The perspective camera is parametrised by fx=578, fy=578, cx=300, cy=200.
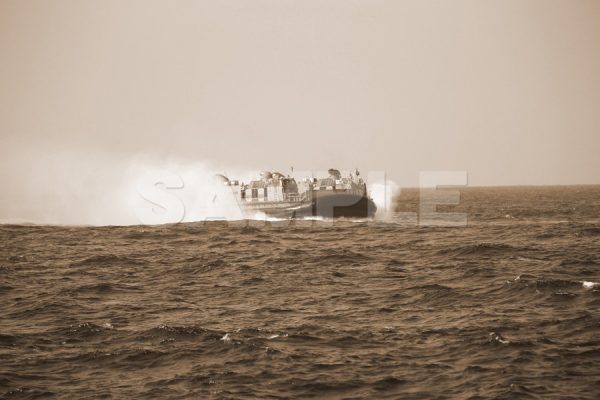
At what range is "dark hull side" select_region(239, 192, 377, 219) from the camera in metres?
70.7

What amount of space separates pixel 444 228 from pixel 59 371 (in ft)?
149

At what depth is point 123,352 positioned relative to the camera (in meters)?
17.2

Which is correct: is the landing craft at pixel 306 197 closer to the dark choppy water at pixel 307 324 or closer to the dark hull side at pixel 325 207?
the dark hull side at pixel 325 207

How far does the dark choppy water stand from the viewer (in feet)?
47.9

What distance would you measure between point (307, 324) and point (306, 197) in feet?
168

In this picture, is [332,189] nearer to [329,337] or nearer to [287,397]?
[329,337]

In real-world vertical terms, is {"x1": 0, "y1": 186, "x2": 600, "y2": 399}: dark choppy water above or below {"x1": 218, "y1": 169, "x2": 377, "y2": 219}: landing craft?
below

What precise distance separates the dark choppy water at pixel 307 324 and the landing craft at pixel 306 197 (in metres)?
32.0

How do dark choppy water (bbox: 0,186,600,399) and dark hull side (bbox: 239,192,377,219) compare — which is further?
dark hull side (bbox: 239,192,377,219)

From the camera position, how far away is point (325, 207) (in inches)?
2805

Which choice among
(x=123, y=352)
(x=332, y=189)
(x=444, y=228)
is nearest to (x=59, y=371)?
(x=123, y=352)

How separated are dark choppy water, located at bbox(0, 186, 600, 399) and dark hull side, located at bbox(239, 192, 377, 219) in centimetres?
3178

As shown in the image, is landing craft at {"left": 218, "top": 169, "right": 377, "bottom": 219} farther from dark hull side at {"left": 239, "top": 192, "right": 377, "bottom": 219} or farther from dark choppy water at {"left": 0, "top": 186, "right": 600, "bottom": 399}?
dark choppy water at {"left": 0, "top": 186, "right": 600, "bottom": 399}

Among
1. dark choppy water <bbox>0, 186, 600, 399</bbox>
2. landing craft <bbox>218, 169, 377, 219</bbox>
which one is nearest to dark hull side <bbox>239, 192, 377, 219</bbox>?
landing craft <bbox>218, 169, 377, 219</bbox>
